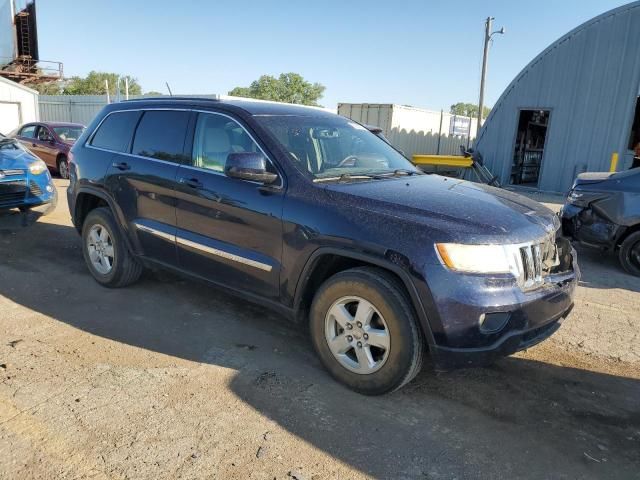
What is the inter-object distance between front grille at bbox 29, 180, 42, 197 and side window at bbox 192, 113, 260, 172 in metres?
4.58

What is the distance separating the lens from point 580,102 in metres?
14.4

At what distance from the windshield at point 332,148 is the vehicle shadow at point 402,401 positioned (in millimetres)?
1441

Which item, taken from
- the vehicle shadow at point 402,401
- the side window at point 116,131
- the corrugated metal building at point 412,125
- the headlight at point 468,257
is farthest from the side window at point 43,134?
the headlight at point 468,257

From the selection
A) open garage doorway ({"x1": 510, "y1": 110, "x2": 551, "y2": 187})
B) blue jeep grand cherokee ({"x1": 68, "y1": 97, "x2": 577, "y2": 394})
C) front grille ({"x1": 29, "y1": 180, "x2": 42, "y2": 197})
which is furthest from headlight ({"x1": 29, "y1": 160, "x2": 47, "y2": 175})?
open garage doorway ({"x1": 510, "y1": 110, "x2": 551, "y2": 187})

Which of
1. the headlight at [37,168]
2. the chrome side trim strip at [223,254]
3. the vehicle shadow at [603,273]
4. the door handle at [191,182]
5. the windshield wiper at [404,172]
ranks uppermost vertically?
the windshield wiper at [404,172]

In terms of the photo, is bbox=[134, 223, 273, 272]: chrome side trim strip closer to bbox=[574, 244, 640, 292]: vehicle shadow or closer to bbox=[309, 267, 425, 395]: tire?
bbox=[309, 267, 425, 395]: tire

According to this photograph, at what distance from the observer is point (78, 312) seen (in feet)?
14.7

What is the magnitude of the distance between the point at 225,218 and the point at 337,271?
0.97 m

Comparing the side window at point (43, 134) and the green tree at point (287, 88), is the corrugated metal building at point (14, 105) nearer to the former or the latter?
the side window at point (43, 134)

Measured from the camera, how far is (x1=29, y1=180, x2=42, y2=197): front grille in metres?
7.43

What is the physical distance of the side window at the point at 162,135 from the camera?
14.1 feet

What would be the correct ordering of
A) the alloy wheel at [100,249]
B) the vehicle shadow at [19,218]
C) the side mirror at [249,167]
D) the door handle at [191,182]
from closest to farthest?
the side mirror at [249,167] → the door handle at [191,182] → the alloy wheel at [100,249] → the vehicle shadow at [19,218]

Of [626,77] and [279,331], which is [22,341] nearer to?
[279,331]

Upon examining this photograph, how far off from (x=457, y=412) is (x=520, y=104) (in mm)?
14640
